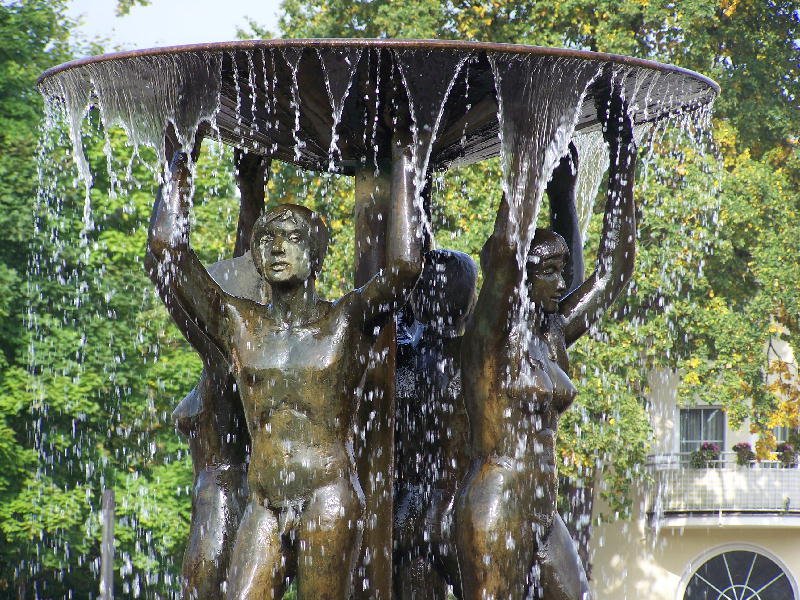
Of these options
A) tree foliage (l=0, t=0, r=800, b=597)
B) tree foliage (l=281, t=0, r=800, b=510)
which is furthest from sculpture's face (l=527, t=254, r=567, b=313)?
tree foliage (l=0, t=0, r=800, b=597)

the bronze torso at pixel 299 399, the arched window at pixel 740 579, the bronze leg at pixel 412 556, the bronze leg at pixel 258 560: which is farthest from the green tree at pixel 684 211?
the bronze leg at pixel 258 560

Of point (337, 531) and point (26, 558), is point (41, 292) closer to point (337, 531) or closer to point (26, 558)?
point (26, 558)

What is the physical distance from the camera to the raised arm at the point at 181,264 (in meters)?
6.37

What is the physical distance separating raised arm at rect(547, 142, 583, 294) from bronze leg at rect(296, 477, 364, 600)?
1809 mm

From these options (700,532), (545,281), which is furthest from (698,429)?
(545,281)

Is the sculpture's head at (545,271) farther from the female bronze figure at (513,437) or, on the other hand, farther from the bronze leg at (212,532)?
the bronze leg at (212,532)

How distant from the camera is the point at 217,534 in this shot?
21.9 feet

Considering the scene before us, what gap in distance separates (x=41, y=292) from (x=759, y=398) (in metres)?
9.62

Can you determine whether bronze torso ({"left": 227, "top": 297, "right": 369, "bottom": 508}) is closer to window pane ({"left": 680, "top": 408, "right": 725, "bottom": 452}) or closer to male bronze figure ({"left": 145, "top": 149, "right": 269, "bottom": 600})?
male bronze figure ({"left": 145, "top": 149, "right": 269, "bottom": 600})

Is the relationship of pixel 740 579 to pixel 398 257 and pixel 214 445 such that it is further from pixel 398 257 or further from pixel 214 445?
pixel 398 257

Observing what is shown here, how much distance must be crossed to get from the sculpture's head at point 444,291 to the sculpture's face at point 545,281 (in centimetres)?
47

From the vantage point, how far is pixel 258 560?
6.22 meters

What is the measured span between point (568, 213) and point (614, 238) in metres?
0.38

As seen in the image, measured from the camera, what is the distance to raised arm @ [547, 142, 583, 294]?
24.5ft
